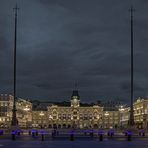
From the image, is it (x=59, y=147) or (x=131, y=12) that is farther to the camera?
(x=131, y=12)

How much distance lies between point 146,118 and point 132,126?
12244 cm

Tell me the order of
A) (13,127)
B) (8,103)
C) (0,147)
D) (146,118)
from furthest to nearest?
(8,103) → (146,118) → (13,127) → (0,147)

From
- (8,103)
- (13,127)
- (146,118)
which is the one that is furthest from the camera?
(8,103)

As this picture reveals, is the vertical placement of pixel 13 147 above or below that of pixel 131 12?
below

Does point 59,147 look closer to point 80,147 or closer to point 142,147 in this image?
point 80,147

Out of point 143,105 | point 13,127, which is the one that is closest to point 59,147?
point 13,127

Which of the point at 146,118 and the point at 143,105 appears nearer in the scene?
the point at 146,118

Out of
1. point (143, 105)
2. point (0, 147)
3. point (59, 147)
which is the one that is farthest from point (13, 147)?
point (143, 105)

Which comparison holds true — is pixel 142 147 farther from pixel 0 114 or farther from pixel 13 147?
pixel 0 114

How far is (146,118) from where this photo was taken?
18650 centimetres

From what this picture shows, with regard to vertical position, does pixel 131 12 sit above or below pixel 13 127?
above

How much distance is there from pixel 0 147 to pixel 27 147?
79.1 inches

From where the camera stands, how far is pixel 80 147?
111ft

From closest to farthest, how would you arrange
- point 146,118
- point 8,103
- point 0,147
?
1. point 0,147
2. point 146,118
3. point 8,103
